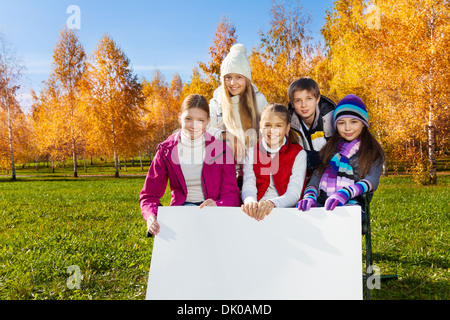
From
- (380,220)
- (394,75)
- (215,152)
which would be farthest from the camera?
(394,75)

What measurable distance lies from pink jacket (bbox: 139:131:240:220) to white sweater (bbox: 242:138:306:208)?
11 cm

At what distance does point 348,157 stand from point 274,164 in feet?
1.94

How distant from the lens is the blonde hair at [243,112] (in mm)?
3095

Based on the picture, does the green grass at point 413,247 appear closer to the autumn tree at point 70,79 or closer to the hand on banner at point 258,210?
the hand on banner at point 258,210

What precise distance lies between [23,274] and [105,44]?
17.2m

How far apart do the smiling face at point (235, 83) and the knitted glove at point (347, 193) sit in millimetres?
1404

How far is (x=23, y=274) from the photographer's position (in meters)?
3.49

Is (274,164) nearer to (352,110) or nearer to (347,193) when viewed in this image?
(347,193)

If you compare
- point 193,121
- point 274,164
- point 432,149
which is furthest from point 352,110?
point 432,149

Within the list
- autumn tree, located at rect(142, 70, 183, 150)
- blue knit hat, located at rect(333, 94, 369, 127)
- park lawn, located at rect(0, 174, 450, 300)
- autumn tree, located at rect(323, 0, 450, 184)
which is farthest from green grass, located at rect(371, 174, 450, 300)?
autumn tree, located at rect(142, 70, 183, 150)

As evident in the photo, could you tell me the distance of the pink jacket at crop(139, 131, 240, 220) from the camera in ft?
8.70

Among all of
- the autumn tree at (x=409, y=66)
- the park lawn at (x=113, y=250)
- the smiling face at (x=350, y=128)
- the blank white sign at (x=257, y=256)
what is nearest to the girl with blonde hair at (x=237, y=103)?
the smiling face at (x=350, y=128)
